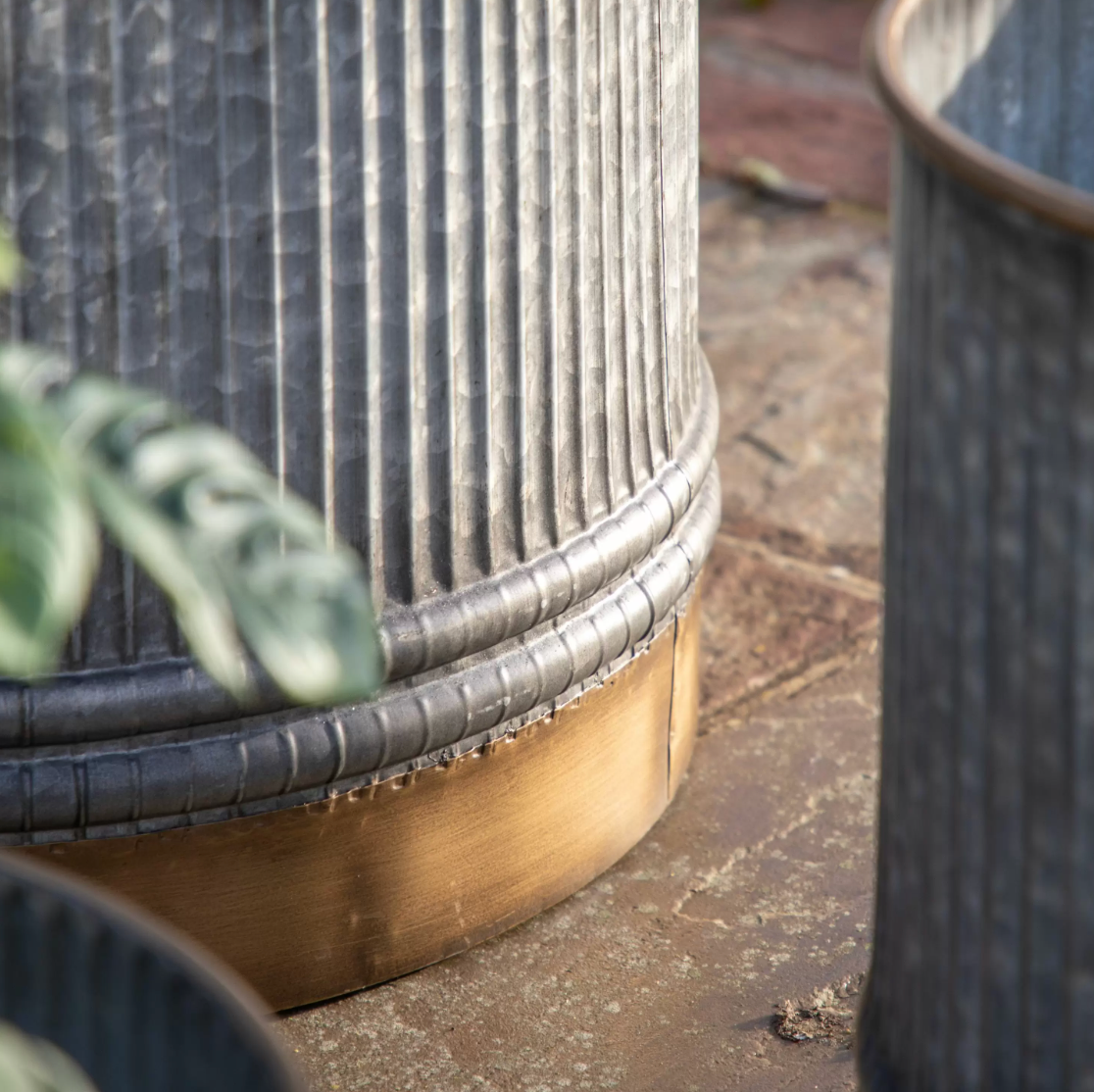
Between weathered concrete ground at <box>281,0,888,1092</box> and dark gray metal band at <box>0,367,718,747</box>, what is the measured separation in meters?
0.43

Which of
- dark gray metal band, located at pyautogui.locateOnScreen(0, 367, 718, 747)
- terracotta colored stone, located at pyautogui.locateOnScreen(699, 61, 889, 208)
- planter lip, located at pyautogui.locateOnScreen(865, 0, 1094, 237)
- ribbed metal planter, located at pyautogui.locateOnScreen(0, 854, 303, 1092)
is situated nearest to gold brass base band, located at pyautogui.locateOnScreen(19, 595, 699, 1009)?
dark gray metal band, located at pyautogui.locateOnScreen(0, 367, 718, 747)

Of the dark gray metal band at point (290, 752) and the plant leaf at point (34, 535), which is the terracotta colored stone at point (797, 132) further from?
the plant leaf at point (34, 535)

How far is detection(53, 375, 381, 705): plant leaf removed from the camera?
801 mm

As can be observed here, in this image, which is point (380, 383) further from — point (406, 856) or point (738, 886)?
point (738, 886)

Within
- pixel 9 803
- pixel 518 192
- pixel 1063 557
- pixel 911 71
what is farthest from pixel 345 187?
pixel 1063 557

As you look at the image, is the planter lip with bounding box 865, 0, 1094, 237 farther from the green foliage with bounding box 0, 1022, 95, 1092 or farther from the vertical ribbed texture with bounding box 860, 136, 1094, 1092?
the green foliage with bounding box 0, 1022, 95, 1092

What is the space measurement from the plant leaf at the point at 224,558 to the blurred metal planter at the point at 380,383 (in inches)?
28.8

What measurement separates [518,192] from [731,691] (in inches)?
42.6

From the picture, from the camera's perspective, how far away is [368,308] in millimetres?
1680

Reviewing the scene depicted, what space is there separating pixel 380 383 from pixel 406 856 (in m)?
0.54

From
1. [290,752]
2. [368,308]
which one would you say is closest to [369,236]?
[368,308]

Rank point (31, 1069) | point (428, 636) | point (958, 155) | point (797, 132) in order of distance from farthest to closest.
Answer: point (797, 132), point (428, 636), point (958, 155), point (31, 1069)

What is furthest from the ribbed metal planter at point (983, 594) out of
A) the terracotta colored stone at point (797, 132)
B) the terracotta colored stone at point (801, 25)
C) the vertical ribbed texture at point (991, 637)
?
the terracotta colored stone at point (801, 25)

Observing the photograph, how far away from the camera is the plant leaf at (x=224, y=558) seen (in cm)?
80
